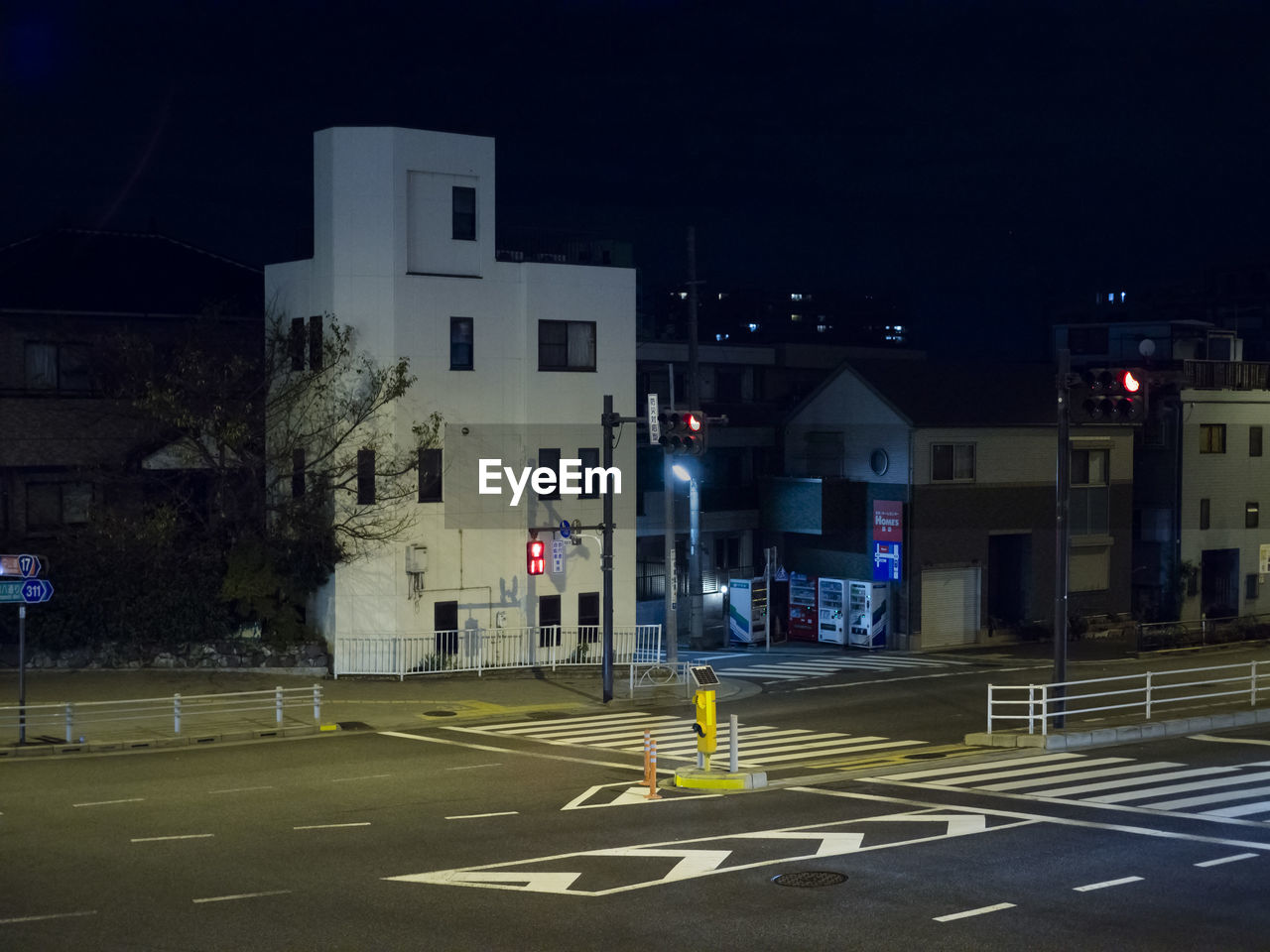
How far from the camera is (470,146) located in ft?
115

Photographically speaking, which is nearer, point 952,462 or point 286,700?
point 286,700

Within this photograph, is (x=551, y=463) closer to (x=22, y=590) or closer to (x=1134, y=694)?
(x=22, y=590)

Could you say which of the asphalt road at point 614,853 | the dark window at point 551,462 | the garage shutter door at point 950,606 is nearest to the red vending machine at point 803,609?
the garage shutter door at point 950,606

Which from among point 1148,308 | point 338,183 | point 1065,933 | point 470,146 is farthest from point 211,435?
point 1148,308

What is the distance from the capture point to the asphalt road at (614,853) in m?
13.1

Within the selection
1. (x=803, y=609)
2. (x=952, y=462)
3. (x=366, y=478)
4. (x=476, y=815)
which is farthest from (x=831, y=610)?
(x=476, y=815)

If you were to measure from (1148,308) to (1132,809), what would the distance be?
9361 centimetres

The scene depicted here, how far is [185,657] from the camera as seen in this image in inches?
1296

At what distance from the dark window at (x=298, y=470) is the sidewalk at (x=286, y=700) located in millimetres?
4542

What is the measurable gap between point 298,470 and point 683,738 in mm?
13494

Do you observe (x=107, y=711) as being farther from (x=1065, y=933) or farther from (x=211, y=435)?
(x=1065, y=933)

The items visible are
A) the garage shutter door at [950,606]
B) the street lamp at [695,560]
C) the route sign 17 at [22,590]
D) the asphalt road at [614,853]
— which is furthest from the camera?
the garage shutter door at [950,606]

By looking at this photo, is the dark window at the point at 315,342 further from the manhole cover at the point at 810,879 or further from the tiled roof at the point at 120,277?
the manhole cover at the point at 810,879

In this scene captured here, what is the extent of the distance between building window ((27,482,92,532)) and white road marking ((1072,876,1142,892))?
3011 centimetres
